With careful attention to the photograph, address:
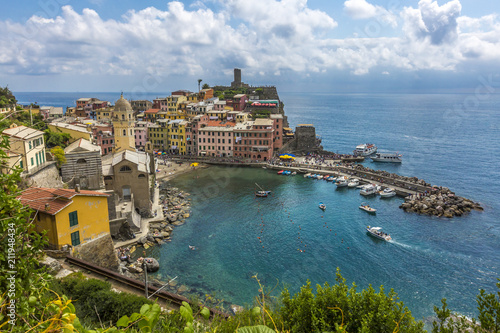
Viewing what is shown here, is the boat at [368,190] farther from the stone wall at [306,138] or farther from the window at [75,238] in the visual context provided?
the window at [75,238]

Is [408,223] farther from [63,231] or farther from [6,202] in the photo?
[6,202]

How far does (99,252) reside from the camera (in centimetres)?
2277

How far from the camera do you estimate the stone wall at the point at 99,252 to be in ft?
70.0

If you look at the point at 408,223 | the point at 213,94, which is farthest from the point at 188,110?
the point at 408,223

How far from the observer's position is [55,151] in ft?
102

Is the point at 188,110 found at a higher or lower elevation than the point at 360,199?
higher

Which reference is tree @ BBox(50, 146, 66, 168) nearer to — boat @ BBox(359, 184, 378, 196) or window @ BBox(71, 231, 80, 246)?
window @ BBox(71, 231, 80, 246)

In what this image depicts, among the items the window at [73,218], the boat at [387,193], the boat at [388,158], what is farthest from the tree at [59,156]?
the boat at [388,158]

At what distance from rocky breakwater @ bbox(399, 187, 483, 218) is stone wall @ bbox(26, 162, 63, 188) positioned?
40730mm

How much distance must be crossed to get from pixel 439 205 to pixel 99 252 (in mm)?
39948

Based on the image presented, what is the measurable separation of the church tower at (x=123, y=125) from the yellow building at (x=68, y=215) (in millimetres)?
24146

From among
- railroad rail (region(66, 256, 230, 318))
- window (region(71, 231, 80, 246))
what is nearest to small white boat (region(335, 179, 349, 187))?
railroad rail (region(66, 256, 230, 318))

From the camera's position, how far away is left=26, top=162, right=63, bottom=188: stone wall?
88.9ft

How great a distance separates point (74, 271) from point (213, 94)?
93.3 meters
